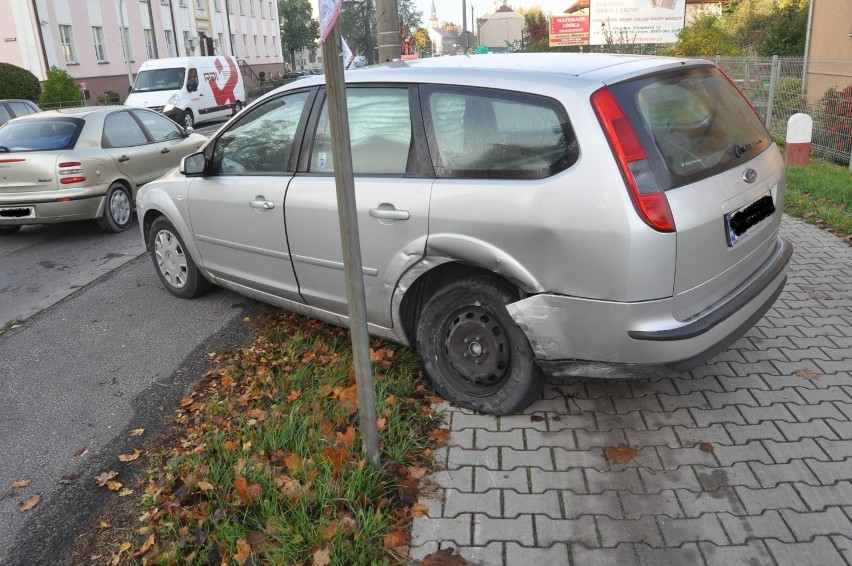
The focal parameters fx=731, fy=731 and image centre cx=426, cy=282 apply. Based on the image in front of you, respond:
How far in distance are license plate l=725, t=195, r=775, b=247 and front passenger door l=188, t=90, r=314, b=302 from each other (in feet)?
A: 8.31

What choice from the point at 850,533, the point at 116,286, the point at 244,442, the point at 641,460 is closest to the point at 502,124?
the point at 641,460

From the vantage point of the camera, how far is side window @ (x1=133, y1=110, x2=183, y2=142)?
10.2 m

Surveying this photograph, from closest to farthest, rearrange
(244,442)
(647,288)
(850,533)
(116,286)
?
(850,533) → (647,288) → (244,442) → (116,286)

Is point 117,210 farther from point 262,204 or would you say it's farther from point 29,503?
point 29,503

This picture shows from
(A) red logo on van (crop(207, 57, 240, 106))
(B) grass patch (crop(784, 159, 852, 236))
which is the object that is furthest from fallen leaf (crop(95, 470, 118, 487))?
(A) red logo on van (crop(207, 57, 240, 106))

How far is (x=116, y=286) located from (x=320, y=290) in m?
3.17

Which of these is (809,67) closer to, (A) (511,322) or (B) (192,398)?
(A) (511,322)

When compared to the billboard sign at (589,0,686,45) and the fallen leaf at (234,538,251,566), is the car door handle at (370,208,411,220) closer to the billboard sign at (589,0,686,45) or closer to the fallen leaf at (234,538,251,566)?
the fallen leaf at (234,538,251,566)

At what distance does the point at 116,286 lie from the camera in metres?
6.75

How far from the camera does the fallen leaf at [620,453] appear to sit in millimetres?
3393

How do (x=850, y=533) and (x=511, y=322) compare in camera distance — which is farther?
(x=511, y=322)

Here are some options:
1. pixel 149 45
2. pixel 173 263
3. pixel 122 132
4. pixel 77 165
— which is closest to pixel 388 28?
pixel 122 132

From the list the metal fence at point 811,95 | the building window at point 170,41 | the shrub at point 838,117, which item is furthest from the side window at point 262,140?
the building window at point 170,41

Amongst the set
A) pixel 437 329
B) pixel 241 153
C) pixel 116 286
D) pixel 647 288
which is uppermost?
pixel 241 153
